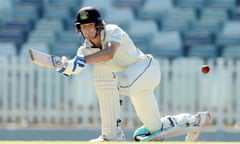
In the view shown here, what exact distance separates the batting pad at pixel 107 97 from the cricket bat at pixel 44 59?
56cm

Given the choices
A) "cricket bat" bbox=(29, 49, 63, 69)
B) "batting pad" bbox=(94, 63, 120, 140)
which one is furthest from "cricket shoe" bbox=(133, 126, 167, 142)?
"cricket bat" bbox=(29, 49, 63, 69)

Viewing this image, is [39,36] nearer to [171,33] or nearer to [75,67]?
[171,33]

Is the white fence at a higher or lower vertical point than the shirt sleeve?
lower

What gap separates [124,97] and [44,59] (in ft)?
18.2

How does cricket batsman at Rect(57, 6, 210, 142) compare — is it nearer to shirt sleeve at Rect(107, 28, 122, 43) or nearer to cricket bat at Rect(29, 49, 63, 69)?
shirt sleeve at Rect(107, 28, 122, 43)

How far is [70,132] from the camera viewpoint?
38.6 feet

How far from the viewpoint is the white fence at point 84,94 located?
12.4m

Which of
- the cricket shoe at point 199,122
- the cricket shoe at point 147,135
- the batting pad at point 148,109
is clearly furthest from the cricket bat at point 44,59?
the cricket shoe at point 199,122

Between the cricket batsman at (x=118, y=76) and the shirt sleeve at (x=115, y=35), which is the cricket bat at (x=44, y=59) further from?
the shirt sleeve at (x=115, y=35)

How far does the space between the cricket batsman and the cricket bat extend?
0.34m

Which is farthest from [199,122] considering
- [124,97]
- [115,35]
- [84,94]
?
[84,94]

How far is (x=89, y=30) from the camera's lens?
24.2 feet

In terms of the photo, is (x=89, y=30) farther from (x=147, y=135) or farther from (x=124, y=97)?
(x=124, y=97)

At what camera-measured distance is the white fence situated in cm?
1240
